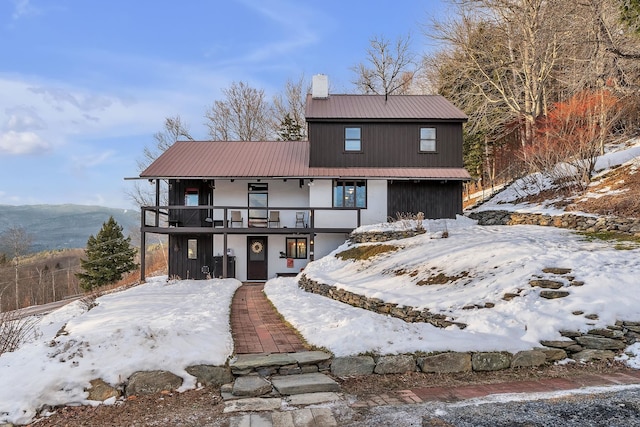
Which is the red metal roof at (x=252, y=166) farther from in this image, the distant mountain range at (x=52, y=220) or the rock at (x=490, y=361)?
the distant mountain range at (x=52, y=220)

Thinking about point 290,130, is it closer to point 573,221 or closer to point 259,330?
point 573,221

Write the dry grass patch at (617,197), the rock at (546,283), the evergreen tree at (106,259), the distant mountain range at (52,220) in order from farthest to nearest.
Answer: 1. the distant mountain range at (52,220)
2. the evergreen tree at (106,259)
3. the dry grass patch at (617,197)
4. the rock at (546,283)

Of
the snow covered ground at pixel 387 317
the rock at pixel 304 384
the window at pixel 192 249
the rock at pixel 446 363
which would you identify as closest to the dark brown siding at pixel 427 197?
the snow covered ground at pixel 387 317

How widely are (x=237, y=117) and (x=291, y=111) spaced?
4.62 metres

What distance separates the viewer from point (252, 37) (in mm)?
16250

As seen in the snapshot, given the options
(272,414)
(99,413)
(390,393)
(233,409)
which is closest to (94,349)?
(99,413)

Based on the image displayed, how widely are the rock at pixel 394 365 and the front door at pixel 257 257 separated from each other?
13.4 meters

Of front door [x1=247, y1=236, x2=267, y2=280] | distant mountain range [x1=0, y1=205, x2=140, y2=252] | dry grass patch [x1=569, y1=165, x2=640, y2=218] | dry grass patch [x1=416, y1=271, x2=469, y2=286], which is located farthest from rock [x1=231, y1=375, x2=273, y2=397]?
distant mountain range [x1=0, y1=205, x2=140, y2=252]

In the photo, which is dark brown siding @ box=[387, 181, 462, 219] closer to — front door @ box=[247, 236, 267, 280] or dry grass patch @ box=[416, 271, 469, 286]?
front door @ box=[247, 236, 267, 280]

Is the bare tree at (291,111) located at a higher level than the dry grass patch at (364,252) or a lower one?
higher

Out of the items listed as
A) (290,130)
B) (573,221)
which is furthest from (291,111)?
(573,221)

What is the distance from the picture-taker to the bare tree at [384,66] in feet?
99.9

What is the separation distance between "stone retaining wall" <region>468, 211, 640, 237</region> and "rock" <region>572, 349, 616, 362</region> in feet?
16.4

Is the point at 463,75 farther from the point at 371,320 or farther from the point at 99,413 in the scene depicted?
the point at 99,413
